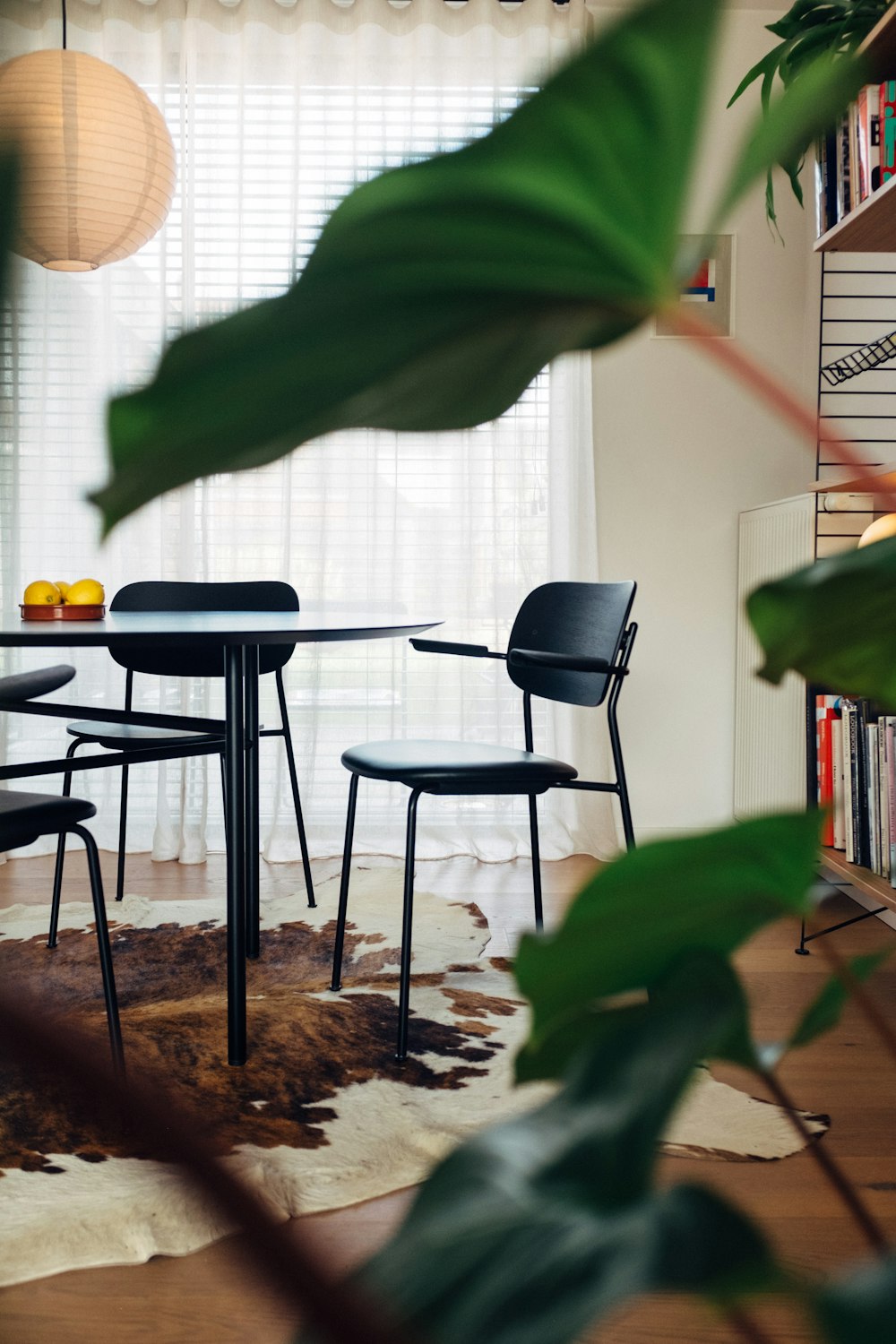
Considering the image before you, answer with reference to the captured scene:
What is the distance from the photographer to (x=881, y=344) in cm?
235

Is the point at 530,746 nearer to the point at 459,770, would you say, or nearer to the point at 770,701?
the point at 459,770

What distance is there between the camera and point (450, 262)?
0.69 ft

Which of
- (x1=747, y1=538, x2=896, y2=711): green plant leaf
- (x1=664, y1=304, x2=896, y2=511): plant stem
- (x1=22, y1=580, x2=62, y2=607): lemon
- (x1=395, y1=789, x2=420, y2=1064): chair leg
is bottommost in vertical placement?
(x1=395, y1=789, x2=420, y2=1064): chair leg

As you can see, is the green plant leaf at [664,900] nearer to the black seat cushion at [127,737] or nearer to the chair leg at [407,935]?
the chair leg at [407,935]

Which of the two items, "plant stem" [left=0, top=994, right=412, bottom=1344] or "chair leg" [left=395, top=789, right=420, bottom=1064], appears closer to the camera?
"plant stem" [left=0, top=994, right=412, bottom=1344]

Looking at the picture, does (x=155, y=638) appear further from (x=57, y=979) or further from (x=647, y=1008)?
(x=647, y=1008)

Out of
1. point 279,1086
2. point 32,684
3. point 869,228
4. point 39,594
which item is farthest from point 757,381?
point 869,228

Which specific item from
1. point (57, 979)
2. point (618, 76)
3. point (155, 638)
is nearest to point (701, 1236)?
point (618, 76)

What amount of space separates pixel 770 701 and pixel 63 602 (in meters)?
2.04

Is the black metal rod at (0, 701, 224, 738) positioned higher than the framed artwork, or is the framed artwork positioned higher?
the framed artwork

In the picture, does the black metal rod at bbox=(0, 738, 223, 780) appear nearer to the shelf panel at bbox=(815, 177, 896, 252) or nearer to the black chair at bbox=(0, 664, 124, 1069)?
the black chair at bbox=(0, 664, 124, 1069)

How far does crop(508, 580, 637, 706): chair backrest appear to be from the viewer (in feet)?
7.34

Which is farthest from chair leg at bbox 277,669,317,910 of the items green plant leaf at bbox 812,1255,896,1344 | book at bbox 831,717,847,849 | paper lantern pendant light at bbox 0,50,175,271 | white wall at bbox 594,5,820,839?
green plant leaf at bbox 812,1255,896,1344

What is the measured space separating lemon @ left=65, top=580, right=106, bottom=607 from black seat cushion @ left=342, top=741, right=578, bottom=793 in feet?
2.00
